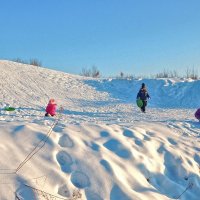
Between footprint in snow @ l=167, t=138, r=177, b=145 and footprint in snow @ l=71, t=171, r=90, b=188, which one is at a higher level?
footprint in snow @ l=167, t=138, r=177, b=145

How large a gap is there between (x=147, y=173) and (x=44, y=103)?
10.5 m

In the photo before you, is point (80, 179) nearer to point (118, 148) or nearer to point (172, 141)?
point (118, 148)

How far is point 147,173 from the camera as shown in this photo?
25.1 feet

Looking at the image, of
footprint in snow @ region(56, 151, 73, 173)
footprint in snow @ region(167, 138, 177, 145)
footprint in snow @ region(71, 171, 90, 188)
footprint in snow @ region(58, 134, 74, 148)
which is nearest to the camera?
footprint in snow @ region(71, 171, 90, 188)

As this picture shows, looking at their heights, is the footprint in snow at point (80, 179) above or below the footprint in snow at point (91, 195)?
above

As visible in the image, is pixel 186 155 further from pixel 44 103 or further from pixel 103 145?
pixel 44 103

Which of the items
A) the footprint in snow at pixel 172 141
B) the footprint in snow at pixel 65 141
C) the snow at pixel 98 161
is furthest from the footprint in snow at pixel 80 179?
the footprint in snow at pixel 172 141

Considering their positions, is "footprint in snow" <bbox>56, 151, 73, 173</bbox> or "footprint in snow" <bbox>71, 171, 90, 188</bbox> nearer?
"footprint in snow" <bbox>71, 171, 90, 188</bbox>

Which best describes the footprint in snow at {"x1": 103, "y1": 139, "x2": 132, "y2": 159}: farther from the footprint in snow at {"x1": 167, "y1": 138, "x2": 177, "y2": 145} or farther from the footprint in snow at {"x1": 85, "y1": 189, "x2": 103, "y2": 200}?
the footprint in snow at {"x1": 167, "y1": 138, "x2": 177, "y2": 145}

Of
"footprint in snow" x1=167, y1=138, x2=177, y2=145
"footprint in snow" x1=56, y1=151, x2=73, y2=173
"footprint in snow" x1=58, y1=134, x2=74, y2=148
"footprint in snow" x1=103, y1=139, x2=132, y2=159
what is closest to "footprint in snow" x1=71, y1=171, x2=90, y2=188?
"footprint in snow" x1=56, y1=151, x2=73, y2=173

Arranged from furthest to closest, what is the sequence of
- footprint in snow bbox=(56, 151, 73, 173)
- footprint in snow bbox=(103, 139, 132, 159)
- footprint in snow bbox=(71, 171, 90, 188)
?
footprint in snow bbox=(103, 139, 132, 159) < footprint in snow bbox=(56, 151, 73, 173) < footprint in snow bbox=(71, 171, 90, 188)

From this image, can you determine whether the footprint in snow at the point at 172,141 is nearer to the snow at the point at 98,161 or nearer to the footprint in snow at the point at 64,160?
the snow at the point at 98,161

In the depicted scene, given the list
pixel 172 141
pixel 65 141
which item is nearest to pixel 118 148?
pixel 65 141

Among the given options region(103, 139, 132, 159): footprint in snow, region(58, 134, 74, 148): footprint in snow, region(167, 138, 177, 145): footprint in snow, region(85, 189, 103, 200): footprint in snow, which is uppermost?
region(58, 134, 74, 148): footprint in snow
